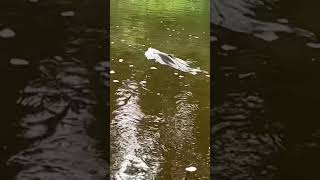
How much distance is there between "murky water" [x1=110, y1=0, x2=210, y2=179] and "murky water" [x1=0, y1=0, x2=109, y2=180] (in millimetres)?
74

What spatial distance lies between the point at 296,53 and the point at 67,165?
120cm

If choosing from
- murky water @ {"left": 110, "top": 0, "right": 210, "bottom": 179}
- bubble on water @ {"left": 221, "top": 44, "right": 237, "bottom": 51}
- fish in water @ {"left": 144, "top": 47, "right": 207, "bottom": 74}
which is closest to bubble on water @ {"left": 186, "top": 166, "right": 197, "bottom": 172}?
murky water @ {"left": 110, "top": 0, "right": 210, "bottom": 179}

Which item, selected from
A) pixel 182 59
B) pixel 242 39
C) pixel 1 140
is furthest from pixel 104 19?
pixel 1 140

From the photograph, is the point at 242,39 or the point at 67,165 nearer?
the point at 67,165

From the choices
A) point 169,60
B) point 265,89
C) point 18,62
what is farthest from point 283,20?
point 18,62

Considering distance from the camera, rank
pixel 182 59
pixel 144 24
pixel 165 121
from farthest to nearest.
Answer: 1. pixel 144 24
2. pixel 182 59
3. pixel 165 121

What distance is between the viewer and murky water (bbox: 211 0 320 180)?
2184 millimetres

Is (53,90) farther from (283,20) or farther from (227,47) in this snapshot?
(283,20)

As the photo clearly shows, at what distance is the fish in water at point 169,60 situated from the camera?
2.51 meters

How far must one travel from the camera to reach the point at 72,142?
7.16 ft

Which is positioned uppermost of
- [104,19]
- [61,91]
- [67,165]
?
[104,19]

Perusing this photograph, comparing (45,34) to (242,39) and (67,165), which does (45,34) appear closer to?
(67,165)

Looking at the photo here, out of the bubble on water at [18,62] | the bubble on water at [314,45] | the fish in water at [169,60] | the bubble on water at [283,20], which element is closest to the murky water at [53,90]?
the bubble on water at [18,62]

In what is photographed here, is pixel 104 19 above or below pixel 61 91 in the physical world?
above
